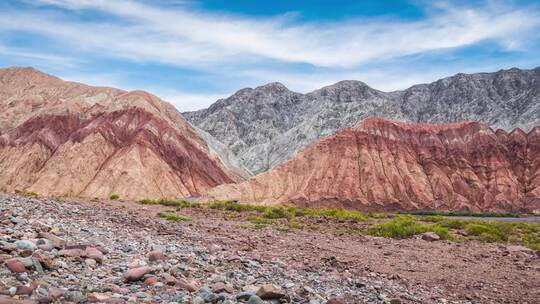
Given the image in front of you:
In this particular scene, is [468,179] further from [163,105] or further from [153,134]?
[163,105]

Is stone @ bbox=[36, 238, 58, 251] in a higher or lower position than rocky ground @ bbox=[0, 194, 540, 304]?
higher

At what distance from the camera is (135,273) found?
23.9 ft

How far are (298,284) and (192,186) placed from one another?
108349 millimetres

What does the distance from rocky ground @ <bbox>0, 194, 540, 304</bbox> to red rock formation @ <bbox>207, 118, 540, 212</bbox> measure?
77.3m

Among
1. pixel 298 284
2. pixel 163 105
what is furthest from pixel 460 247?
pixel 163 105

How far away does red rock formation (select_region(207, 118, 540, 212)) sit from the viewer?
97375 millimetres

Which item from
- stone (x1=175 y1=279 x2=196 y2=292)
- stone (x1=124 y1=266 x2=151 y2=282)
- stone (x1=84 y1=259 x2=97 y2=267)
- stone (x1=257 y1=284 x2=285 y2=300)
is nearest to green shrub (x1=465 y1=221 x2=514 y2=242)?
stone (x1=257 y1=284 x2=285 y2=300)

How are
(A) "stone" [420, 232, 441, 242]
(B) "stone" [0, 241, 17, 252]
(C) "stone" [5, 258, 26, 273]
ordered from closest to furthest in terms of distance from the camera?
(C) "stone" [5, 258, 26, 273] < (B) "stone" [0, 241, 17, 252] < (A) "stone" [420, 232, 441, 242]

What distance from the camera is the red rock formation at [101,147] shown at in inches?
4013

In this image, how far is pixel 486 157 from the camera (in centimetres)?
11100

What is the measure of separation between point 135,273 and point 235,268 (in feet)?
9.74

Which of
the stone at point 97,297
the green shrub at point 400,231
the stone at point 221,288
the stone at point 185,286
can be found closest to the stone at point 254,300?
the stone at point 221,288

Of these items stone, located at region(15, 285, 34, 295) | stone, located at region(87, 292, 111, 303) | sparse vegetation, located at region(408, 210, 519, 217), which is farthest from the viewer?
sparse vegetation, located at region(408, 210, 519, 217)

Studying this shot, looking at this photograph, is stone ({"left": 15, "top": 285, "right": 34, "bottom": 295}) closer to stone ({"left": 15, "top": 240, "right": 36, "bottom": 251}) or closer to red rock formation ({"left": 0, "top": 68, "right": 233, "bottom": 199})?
stone ({"left": 15, "top": 240, "right": 36, "bottom": 251})
